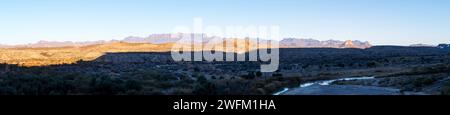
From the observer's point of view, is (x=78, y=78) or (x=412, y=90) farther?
(x=78, y=78)

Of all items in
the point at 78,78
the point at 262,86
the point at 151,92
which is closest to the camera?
the point at 151,92
